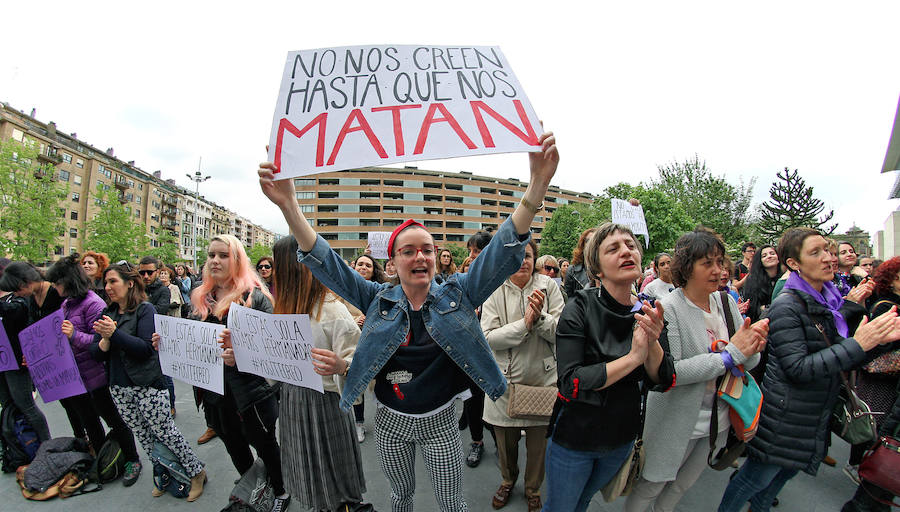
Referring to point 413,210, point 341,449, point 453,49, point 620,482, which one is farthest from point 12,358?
point 413,210

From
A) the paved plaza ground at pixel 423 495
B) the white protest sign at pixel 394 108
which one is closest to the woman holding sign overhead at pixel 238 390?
the paved plaza ground at pixel 423 495

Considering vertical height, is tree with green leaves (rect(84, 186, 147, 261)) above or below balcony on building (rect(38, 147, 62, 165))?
below

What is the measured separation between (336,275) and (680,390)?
7.17ft

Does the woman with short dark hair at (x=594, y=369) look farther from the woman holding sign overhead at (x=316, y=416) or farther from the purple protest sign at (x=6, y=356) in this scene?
the purple protest sign at (x=6, y=356)

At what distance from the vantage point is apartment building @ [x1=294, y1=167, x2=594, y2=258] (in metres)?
70.2

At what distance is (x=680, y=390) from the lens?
2354 mm

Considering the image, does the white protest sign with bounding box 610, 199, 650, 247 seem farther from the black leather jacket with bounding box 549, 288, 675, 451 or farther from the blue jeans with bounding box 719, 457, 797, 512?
the black leather jacket with bounding box 549, 288, 675, 451

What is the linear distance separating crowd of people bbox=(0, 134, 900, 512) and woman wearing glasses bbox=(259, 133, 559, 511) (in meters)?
0.01

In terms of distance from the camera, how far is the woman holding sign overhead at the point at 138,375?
11.0 feet

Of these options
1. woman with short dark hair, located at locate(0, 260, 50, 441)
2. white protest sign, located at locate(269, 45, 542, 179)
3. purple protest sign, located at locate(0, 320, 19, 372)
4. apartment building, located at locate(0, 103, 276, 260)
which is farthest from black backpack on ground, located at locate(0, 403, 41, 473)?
apartment building, located at locate(0, 103, 276, 260)

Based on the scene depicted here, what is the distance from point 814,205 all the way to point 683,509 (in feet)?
106

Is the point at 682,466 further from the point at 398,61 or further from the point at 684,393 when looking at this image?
the point at 398,61

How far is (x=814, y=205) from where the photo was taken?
25.5 m

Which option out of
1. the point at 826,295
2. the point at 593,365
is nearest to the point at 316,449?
the point at 593,365
